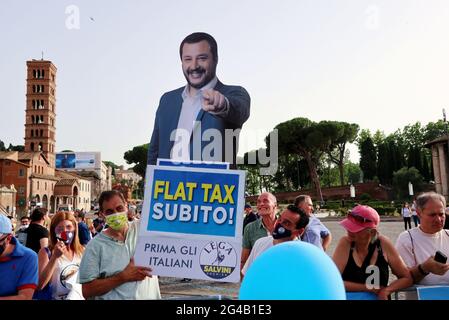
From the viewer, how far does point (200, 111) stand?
4.65 metres

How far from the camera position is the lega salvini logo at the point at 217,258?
99.1 inches

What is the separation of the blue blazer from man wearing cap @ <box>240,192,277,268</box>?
599 mm

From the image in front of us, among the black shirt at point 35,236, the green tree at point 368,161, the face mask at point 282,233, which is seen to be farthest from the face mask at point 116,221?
the green tree at point 368,161

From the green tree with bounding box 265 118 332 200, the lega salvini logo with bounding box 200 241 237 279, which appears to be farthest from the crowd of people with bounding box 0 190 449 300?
the green tree with bounding box 265 118 332 200

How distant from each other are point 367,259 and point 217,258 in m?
1.18

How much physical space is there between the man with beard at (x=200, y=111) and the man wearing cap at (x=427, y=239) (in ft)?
6.05

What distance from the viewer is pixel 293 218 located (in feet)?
10.6

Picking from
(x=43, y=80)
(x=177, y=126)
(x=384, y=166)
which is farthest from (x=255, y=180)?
(x=177, y=126)

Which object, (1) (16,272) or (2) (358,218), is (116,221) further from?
(2) (358,218)

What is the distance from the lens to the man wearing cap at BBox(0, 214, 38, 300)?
2.80m

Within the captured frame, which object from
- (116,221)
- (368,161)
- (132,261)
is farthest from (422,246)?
(368,161)

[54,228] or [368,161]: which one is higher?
[368,161]
